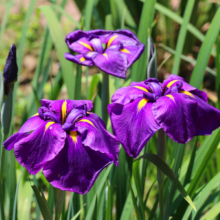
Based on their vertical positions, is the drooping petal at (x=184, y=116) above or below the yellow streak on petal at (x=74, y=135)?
above

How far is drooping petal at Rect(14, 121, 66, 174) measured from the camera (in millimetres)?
599

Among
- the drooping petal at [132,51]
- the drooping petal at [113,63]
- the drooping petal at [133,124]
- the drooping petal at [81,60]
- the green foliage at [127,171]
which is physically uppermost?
the drooping petal at [132,51]

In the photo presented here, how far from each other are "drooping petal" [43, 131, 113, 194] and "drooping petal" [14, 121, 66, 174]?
0.06 ft

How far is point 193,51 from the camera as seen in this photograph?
287 cm

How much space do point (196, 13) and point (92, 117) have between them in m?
2.08

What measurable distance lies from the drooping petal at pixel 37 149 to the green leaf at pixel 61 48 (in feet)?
1.68

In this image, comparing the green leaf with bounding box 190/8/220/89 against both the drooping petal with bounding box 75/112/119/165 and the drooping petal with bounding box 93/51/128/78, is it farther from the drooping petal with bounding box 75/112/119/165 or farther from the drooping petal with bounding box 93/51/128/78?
the drooping petal with bounding box 75/112/119/165

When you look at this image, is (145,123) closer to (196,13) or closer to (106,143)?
(106,143)

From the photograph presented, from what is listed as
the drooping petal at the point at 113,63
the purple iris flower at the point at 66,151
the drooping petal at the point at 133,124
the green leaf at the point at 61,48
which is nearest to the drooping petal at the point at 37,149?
the purple iris flower at the point at 66,151

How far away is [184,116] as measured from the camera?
64 cm

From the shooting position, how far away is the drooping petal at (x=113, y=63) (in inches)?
31.9

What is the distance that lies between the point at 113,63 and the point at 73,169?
0.34m

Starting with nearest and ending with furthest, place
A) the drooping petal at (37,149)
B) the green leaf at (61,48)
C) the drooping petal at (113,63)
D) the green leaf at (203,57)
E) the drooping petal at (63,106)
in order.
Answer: the drooping petal at (37,149) < the drooping petal at (63,106) < the drooping petal at (113,63) < the green leaf at (203,57) < the green leaf at (61,48)

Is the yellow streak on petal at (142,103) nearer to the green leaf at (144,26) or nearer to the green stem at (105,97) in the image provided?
the green stem at (105,97)
